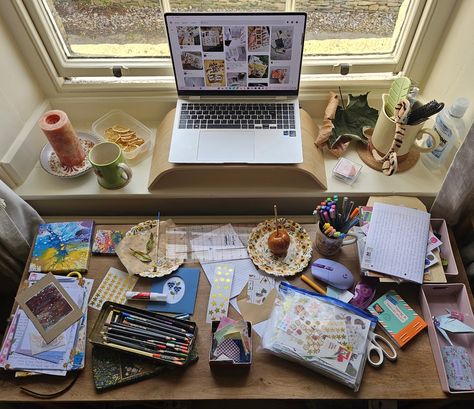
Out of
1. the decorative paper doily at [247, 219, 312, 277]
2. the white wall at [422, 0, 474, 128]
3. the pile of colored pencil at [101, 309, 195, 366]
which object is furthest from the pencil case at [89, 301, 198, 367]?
the white wall at [422, 0, 474, 128]

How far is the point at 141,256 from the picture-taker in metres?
1.10

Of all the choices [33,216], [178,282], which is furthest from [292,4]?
[33,216]

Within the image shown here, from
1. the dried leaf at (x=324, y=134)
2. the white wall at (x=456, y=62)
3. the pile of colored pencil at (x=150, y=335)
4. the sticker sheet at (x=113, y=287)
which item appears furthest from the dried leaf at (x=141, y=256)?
the white wall at (x=456, y=62)

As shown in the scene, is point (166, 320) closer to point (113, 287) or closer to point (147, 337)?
point (147, 337)

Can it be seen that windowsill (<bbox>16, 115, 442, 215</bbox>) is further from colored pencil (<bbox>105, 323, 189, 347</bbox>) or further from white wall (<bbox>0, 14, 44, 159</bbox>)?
colored pencil (<bbox>105, 323, 189, 347</bbox>)

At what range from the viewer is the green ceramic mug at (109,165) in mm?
1142

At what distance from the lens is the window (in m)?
1.18

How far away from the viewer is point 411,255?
1030mm

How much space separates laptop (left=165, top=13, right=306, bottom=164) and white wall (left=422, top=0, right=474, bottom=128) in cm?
42

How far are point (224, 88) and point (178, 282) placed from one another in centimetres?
57

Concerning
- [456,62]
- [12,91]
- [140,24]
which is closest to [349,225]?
[456,62]

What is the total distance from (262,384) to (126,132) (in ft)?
2.80

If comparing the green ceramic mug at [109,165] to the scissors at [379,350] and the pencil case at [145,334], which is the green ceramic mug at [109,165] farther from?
the scissors at [379,350]

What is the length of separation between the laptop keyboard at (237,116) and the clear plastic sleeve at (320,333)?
1.59ft
